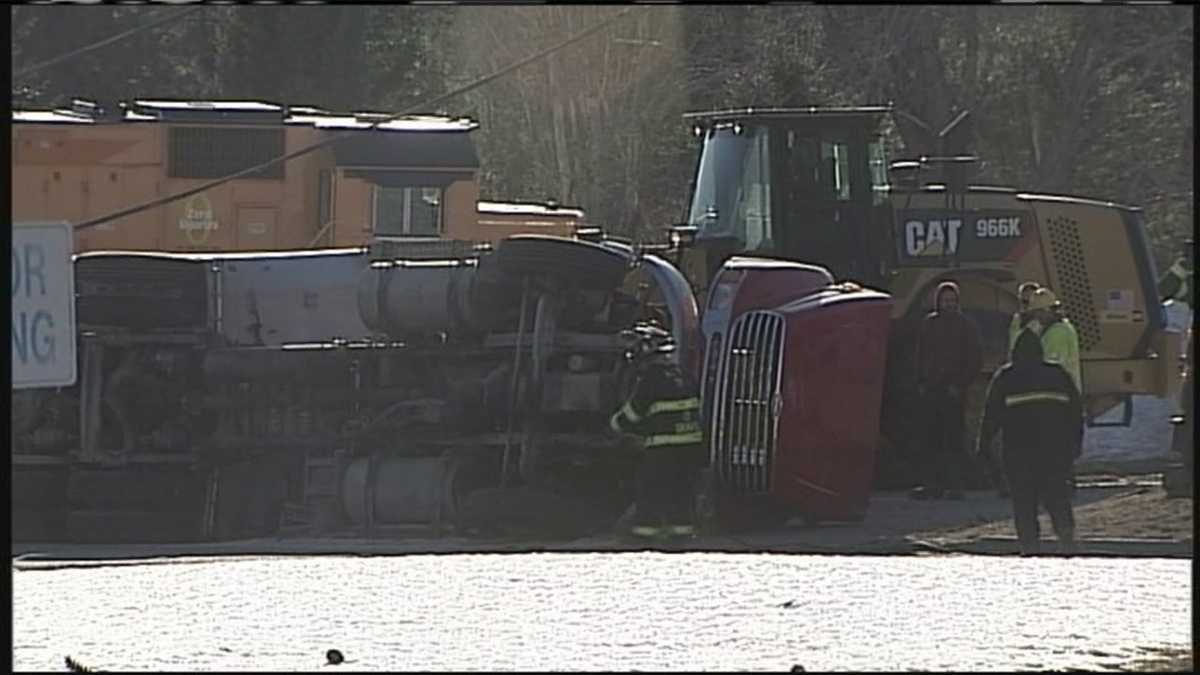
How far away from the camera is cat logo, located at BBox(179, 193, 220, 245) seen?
23172 millimetres

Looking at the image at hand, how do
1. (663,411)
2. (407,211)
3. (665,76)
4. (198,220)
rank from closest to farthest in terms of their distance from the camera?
1. (663,411)
2. (198,220)
3. (407,211)
4. (665,76)

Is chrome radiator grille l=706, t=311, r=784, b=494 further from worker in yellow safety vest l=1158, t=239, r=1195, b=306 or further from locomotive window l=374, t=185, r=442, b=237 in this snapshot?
locomotive window l=374, t=185, r=442, b=237

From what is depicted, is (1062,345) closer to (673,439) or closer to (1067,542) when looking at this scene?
(1067,542)

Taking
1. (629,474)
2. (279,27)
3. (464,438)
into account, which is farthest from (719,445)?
(279,27)

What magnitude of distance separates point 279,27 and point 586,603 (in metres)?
26.2

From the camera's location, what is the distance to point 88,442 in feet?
59.5

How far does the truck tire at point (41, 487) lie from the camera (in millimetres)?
18250

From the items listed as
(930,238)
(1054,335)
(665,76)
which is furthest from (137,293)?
(665,76)

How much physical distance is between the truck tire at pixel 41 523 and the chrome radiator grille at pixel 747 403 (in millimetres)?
4884

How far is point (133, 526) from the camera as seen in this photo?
18.1m

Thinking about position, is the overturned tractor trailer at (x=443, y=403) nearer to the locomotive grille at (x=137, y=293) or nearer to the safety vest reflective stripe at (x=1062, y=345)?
the locomotive grille at (x=137, y=293)

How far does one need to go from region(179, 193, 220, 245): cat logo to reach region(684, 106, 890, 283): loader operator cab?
207 inches

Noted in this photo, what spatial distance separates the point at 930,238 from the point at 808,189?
1206mm

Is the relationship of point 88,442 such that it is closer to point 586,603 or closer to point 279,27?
point 586,603
